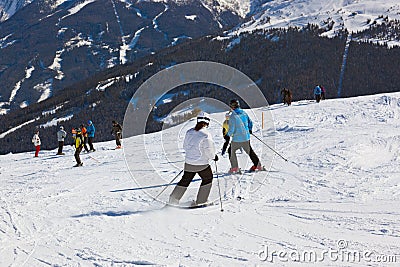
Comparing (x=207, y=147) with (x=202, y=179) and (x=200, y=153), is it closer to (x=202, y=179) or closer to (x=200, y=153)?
(x=200, y=153)

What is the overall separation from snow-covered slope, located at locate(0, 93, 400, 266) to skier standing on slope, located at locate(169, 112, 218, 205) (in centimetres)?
54

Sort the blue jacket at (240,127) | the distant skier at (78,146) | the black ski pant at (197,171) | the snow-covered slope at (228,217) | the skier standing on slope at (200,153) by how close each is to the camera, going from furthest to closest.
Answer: the distant skier at (78,146), the blue jacket at (240,127), the black ski pant at (197,171), the skier standing on slope at (200,153), the snow-covered slope at (228,217)

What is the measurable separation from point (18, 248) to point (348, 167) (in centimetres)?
784

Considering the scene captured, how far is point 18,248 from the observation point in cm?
627

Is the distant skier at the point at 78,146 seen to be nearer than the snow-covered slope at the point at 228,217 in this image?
No

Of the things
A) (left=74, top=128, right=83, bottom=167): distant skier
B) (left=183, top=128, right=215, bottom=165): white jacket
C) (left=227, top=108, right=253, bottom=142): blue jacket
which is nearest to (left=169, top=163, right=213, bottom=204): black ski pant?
(left=183, top=128, right=215, bottom=165): white jacket

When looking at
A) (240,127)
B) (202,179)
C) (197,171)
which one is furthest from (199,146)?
(240,127)

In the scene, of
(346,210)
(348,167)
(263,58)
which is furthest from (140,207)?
(263,58)

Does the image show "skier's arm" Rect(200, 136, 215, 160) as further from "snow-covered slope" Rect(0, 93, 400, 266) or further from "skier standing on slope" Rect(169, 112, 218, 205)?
"snow-covered slope" Rect(0, 93, 400, 266)

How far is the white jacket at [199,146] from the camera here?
25.3ft

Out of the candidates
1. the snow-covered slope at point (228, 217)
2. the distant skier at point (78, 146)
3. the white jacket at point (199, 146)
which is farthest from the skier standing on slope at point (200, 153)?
the distant skier at point (78, 146)

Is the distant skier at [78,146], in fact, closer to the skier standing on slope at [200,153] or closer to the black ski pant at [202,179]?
the black ski pant at [202,179]

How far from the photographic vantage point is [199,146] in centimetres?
775

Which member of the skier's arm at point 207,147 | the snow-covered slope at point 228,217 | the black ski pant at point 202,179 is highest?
the skier's arm at point 207,147
